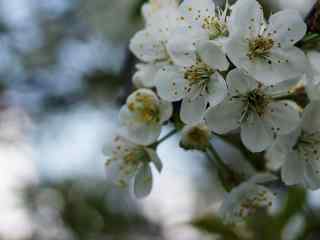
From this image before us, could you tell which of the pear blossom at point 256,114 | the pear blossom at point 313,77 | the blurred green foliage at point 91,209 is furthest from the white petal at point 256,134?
the blurred green foliage at point 91,209

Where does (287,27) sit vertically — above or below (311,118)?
above

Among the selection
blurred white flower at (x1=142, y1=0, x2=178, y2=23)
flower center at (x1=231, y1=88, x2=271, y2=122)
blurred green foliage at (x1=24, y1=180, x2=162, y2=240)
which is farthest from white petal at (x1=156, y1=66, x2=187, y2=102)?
blurred green foliage at (x1=24, y1=180, x2=162, y2=240)

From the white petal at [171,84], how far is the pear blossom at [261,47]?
155 mm

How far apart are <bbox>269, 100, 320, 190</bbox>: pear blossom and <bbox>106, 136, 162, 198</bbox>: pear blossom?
0.28m

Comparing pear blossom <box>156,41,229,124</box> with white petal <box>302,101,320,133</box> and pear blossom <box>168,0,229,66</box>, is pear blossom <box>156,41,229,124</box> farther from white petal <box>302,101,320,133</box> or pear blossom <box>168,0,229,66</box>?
white petal <box>302,101,320,133</box>

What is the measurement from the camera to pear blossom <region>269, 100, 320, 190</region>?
1.05 metres

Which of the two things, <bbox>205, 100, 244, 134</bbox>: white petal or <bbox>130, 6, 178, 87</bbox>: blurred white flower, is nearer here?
<bbox>205, 100, 244, 134</bbox>: white petal

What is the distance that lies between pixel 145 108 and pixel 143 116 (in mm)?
21

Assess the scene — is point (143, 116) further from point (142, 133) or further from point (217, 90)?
point (217, 90)

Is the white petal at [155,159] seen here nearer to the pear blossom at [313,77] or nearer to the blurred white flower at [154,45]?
the blurred white flower at [154,45]

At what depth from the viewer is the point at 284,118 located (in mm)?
1012

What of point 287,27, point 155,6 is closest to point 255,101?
point 287,27

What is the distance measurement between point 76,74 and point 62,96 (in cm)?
14

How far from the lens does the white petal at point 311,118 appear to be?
101 centimetres
